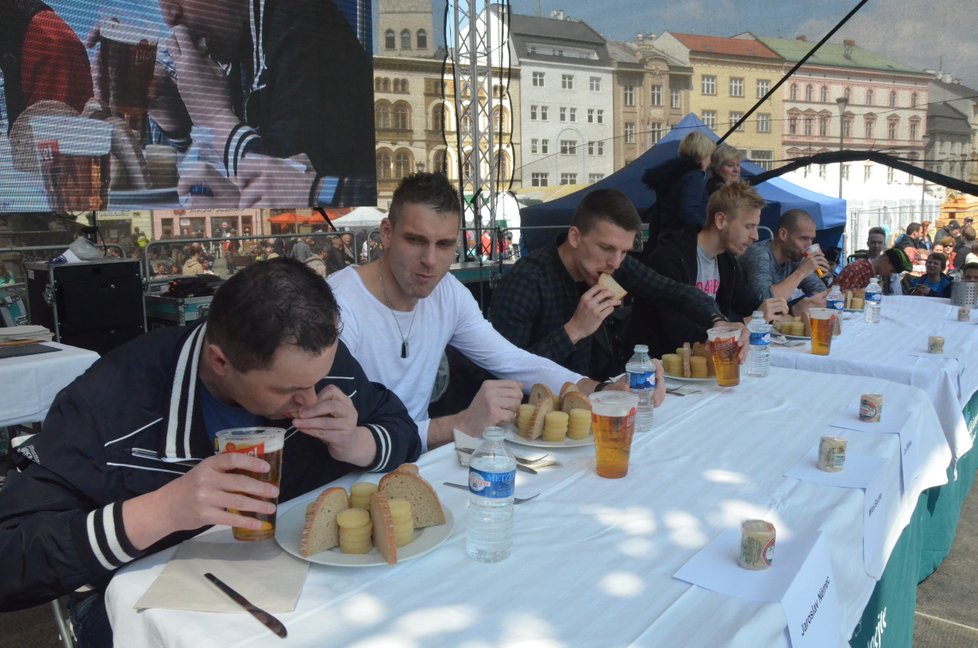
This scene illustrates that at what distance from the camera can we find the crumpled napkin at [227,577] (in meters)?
0.90

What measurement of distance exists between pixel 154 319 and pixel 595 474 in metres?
5.28

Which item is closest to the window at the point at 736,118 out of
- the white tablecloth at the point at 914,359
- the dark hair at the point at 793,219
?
the dark hair at the point at 793,219

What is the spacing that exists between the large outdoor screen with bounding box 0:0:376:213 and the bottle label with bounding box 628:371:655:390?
18.5 feet

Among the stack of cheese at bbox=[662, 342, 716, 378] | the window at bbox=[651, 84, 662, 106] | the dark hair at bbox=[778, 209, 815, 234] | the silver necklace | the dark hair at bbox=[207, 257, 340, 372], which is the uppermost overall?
the window at bbox=[651, 84, 662, 106]

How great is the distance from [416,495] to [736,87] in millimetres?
8441

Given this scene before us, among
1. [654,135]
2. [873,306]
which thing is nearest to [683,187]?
[873,306]

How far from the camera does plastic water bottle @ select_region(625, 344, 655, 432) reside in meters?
1.72

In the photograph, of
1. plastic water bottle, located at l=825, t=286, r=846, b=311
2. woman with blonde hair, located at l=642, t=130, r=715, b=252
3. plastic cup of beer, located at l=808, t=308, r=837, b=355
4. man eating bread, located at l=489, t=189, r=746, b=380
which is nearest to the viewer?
man eating bread, located at l=489, t=189, r=746, b=380

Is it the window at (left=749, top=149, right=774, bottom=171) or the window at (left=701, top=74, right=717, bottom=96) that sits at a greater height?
the window at (left=701, top=74, right=717, bottom=96)

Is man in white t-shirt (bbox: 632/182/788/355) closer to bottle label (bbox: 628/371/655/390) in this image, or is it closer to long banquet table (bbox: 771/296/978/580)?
long banquet table (bbox: 771/296/978/580)

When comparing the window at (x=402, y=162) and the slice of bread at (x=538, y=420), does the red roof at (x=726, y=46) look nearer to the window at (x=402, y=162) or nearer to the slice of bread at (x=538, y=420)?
the slice of bread at (x=538, y=420)

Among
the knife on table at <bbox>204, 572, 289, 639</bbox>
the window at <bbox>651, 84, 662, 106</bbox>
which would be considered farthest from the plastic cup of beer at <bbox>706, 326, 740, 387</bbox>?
the window at <bbox>651, 84, 662, 106</bbox>

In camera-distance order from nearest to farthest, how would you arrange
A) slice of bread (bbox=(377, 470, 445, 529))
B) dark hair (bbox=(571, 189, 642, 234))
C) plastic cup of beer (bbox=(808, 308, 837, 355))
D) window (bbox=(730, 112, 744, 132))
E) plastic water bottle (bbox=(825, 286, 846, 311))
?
slice of bread (bbox=(377, 470, 445, 529)) < dark hair (bbox=(571, 189, 642, 234)) < plastic cup of beer (bbox=(808, 308, 837, 355)) < plastic water bottle (bbox=(825, 286, 846, 311)) < window (bbox=(730, 112, 744, 132))

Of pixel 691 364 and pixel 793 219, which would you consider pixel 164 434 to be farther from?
pixel 793 219
